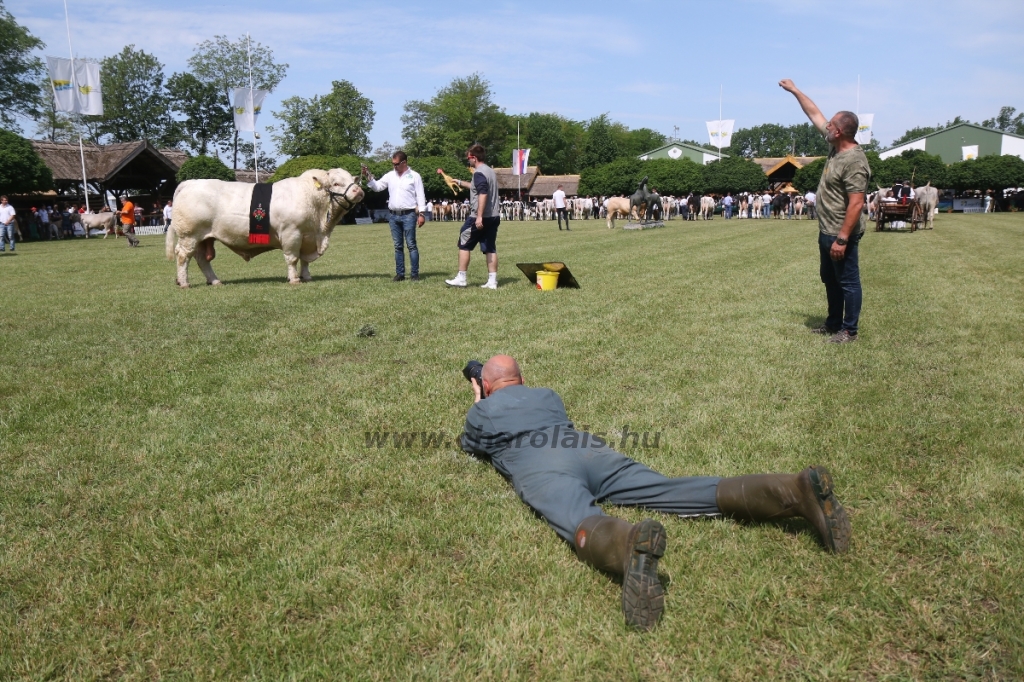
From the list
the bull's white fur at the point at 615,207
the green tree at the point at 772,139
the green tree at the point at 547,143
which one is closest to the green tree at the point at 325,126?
the green tree at the point at 547,143

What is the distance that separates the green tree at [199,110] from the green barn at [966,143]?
249 ft

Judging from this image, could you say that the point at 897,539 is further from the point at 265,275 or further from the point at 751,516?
the point at 265,275

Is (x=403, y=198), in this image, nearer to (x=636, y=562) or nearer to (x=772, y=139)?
(x=636, y=562)

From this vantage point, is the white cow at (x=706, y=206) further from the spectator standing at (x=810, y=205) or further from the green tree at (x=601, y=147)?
the green tree at (x=601, y=147)

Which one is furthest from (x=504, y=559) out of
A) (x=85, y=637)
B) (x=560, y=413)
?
(x=85, y=637)

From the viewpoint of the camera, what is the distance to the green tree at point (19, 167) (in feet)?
107

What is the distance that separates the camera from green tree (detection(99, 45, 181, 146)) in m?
84.4

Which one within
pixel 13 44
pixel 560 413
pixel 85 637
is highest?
pixel 13 44

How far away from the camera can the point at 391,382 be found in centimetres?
579

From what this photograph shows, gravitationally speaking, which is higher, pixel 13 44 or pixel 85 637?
pixel 13 44

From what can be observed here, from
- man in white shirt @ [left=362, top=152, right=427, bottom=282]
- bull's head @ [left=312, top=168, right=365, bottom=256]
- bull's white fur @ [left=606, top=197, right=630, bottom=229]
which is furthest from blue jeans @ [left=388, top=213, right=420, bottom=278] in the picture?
bull's white fur @ [left=606, top=197, right=630, bottom=229]

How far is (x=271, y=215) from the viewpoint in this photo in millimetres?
11148

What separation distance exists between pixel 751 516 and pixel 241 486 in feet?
8.77

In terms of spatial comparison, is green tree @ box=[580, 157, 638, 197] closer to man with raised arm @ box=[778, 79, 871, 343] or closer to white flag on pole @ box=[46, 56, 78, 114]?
white flag on pole @ box=[46, 56, 78, 114]
